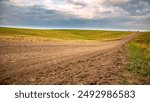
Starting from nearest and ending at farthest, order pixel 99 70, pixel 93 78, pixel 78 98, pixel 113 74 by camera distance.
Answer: pixel 78 98
pixel 93 78
pixel 113 74
pixel 99 70

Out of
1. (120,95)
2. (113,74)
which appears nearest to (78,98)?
(120,95)

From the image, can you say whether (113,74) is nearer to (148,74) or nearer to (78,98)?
(148,74)

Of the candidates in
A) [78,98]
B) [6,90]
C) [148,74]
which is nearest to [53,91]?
[78,98]

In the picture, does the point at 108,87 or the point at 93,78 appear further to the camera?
the point at 93,78

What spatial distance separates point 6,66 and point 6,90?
9.16ft

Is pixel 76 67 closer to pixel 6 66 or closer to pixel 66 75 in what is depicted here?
pixel 66 75

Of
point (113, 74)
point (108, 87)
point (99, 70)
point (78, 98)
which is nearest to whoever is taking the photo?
point (78, 98)

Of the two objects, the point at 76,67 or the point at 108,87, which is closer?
the point at 108,87

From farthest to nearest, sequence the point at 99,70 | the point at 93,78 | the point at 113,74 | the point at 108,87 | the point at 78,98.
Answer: the point at 99,70
the point at 113,74
the point at 93,78
the point at 108,87
the point at 78,98

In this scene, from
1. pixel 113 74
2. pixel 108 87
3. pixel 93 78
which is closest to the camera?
pixel 108 87

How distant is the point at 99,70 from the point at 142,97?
9.04 ft

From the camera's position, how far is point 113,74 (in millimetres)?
9844

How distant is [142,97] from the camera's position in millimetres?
7992

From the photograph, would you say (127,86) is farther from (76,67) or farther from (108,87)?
(76,67)
